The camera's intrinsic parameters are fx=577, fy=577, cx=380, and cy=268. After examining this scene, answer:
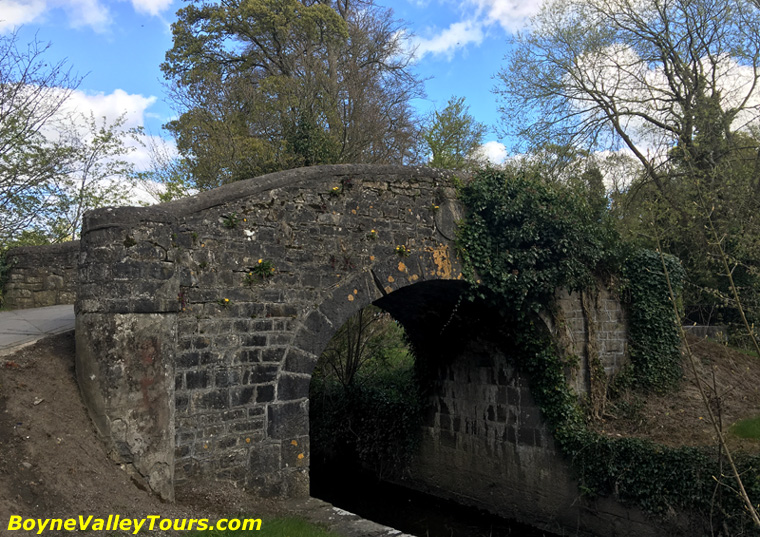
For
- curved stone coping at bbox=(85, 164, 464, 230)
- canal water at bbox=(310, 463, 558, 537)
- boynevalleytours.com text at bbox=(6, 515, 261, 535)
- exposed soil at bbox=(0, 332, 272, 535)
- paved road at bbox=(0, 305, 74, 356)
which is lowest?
canal water at bbox=(310, 463, 558, 537)

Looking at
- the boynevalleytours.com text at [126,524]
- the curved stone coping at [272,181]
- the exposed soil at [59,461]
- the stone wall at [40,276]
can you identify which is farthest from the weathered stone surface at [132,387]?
the stone wall at [40,276]

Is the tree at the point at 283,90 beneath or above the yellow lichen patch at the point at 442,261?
above

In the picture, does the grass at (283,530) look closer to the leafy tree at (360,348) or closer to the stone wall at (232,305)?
the stone wall at (232,305)

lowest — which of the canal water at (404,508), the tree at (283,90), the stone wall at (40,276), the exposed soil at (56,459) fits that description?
the canal water at (404,508)

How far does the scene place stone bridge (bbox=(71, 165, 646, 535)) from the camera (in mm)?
4727

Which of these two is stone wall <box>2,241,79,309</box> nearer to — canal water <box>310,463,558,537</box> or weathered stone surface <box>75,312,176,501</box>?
weathered stone surface <box>75,312,176,501</box>

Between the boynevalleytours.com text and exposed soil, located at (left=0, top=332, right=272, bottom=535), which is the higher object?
exposed soil, located at (left=0, top=332, right=272, bottom=535)

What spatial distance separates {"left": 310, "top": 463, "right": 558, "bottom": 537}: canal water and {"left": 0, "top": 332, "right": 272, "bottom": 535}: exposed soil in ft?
17.6

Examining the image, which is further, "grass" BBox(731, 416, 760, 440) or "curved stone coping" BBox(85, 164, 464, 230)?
"grass" BBox(731, 416, 760, 440)

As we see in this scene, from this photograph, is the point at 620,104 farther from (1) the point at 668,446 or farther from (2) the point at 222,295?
(2) the point at 222,295

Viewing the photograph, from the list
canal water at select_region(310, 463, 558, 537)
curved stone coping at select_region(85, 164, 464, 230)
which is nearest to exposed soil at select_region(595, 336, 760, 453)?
canal water at select_region(310, 463, 558, 537)

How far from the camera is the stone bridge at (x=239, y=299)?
473 centimetres

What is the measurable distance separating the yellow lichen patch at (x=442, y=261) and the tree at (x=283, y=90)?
12.7ft

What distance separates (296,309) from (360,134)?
9662mm
